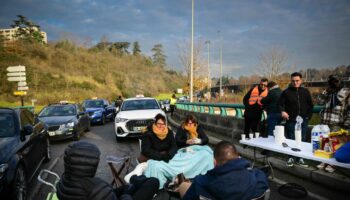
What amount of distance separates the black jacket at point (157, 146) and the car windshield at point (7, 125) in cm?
266

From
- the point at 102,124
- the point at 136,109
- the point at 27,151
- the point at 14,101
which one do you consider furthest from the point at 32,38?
the point at 27,151

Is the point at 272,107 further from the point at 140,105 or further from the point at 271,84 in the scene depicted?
the point at 140,105

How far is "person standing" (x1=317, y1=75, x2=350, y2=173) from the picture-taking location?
5891mm

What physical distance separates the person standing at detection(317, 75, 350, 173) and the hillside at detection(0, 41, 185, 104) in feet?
141

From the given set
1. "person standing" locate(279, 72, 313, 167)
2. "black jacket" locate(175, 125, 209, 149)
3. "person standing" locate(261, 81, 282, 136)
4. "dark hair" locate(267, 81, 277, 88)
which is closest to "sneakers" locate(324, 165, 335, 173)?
"person standing" locate(279, 72, 313, 167)

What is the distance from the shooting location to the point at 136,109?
1243cm

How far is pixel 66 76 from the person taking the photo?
191ft

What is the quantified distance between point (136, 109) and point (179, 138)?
6178mm

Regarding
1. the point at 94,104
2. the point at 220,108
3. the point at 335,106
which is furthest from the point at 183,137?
the point at 94,104

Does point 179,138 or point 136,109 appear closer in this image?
point 179,138

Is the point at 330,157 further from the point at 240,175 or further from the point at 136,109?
the point at 136,109

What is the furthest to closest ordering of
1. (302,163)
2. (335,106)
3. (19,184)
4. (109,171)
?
(109,171) < (302,163) < (335,106) < (19,184)

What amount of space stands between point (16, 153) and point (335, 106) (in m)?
6.08

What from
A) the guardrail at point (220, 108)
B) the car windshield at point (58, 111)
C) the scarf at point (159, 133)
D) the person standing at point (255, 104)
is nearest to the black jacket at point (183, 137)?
the scarf at point (159, 133)
